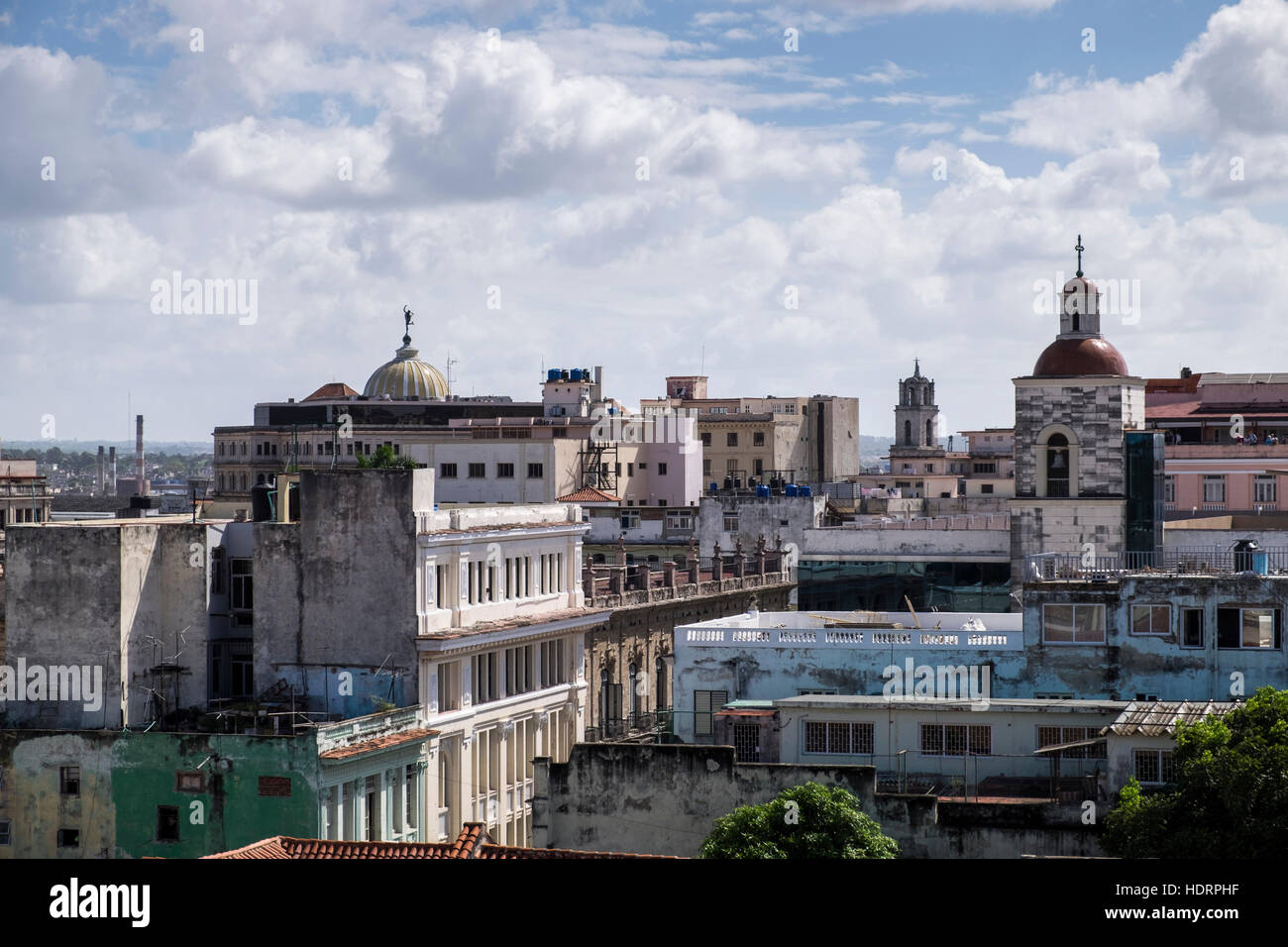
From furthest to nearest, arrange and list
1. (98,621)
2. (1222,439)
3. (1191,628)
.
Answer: (1222,439) → (98,621) → (1191,628)

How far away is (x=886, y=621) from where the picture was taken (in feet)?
182

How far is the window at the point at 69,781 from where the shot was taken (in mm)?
51531

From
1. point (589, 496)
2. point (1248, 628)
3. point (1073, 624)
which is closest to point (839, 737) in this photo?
point (1073, 624)

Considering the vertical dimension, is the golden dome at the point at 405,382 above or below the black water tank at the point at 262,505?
above

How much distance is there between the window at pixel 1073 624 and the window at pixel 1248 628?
2.81 metres

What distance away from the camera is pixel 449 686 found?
58.2m

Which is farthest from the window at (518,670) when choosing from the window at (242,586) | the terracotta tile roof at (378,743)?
the window at (242,586)

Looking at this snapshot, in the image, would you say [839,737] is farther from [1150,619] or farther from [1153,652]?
[1150,619]

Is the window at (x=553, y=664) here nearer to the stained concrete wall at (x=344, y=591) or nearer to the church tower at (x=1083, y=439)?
the stained concrete wall at (x=344, y=591)

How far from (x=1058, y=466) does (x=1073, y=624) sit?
2708cm
